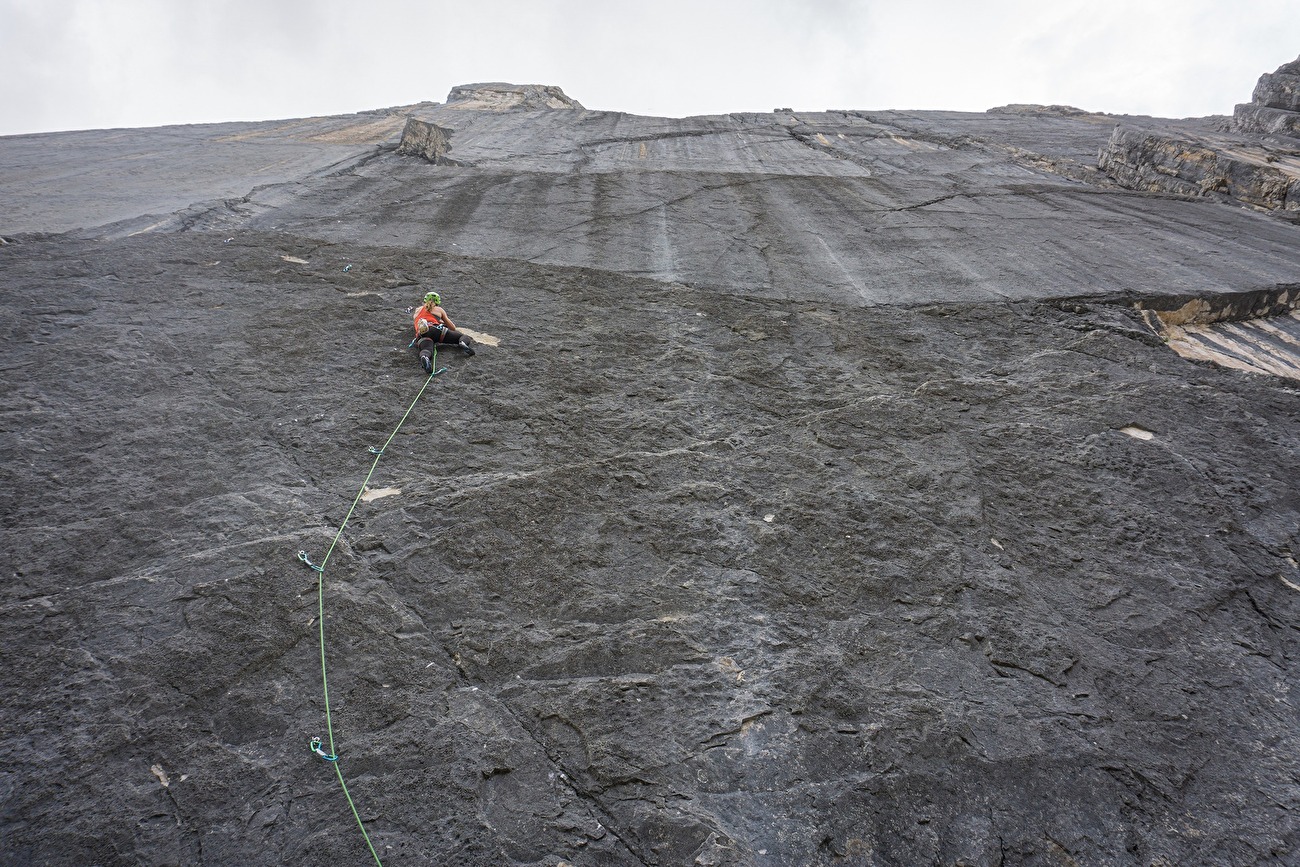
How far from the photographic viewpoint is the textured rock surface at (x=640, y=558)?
9.06ft

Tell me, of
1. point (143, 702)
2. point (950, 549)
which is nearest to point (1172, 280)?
point (950, 549)

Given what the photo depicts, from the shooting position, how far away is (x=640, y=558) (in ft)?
12.6

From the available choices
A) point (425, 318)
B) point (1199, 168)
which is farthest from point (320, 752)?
point (1199, 168)

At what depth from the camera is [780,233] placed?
25.4 ft

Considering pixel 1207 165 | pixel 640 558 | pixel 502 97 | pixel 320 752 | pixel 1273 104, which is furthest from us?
pixel 502 97

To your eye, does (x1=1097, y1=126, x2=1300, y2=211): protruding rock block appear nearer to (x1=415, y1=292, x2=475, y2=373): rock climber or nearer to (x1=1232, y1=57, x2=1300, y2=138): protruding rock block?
(x1=1232, y1=57, x2=1300, y2=138): protruding rock block

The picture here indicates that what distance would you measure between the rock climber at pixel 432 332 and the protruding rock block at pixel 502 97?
1295 cm

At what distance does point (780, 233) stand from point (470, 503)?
199 inches

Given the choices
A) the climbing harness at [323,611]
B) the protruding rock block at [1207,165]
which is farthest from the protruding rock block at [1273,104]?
the climbing harness at [323,611]

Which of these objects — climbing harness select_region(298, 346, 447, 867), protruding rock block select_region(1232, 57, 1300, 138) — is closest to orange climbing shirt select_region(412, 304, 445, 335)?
climbing harness select_region(298, 346, 447, 867)

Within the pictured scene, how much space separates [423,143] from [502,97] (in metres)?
8.82

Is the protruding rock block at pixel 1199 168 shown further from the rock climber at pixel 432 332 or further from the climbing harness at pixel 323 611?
the climbing harness at pixel 323 611

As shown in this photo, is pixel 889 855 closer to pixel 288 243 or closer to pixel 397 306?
pixel 397 306

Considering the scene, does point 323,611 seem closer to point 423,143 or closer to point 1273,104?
point 423,143
